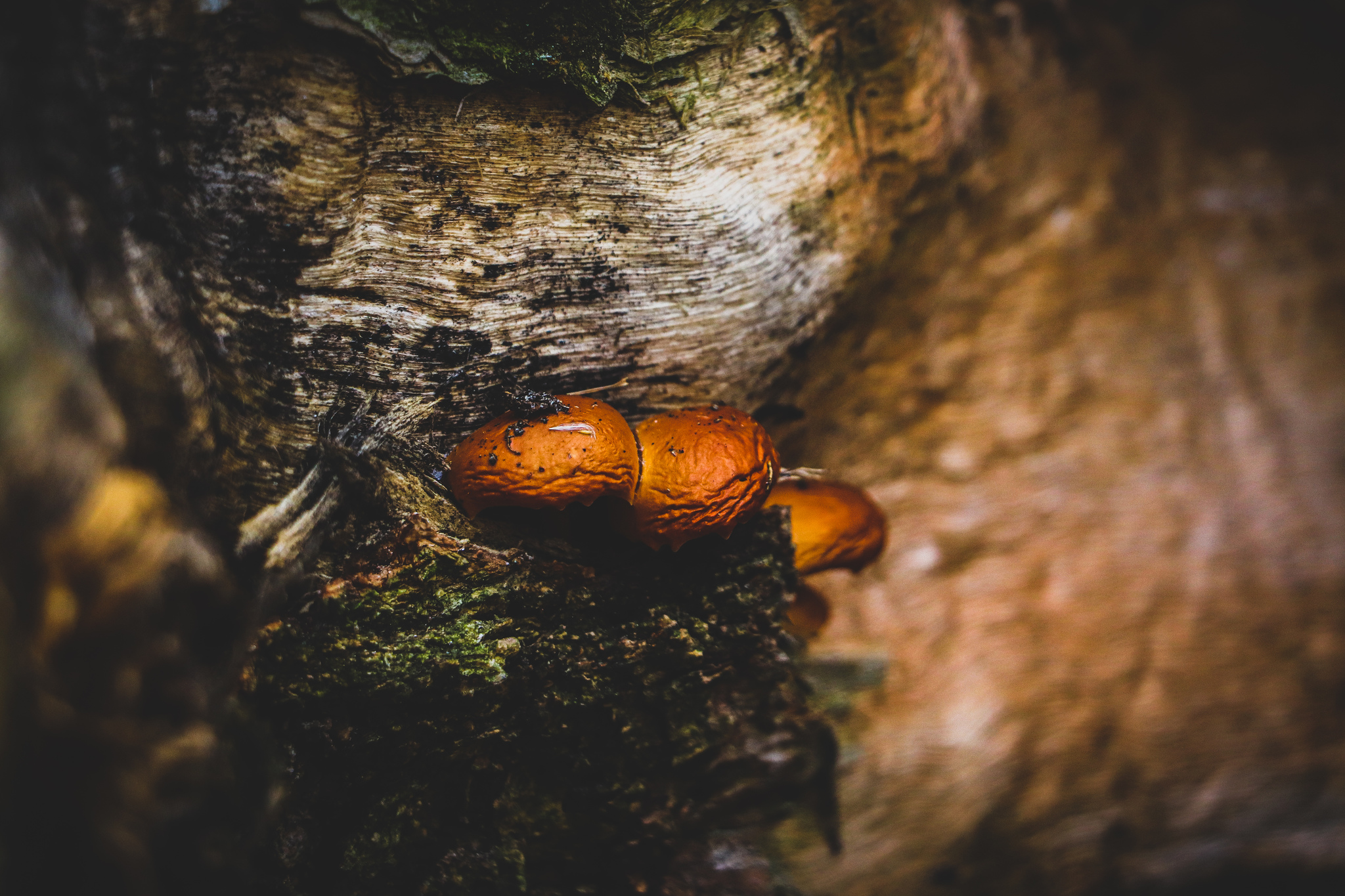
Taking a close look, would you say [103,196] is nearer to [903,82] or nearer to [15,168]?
[15,168]

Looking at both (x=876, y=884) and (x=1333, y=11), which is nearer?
(x=876, y=884)

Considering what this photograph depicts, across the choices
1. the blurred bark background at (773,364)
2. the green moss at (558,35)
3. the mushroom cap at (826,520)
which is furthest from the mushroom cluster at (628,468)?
the green moss at (558,35)

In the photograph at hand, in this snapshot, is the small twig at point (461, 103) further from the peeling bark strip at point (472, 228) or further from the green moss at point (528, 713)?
the green moss at point (528, 713)

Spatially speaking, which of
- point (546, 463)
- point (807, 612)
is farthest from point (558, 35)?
point (807, 612)

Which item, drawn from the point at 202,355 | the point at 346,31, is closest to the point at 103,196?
the point at 202,355

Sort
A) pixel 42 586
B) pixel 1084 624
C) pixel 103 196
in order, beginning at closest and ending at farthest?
pixel 42 586
pixel 103 196
pixel 1084 624

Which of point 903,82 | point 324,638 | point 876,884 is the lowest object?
point 876,884

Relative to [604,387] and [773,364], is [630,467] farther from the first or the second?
Result: [773,364]

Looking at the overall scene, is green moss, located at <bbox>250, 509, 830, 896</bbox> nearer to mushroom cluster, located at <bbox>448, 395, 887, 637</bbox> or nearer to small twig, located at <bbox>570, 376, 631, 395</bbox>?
mushroom cluster, located at <bbox>448, 395, 887, 637</bbox>
